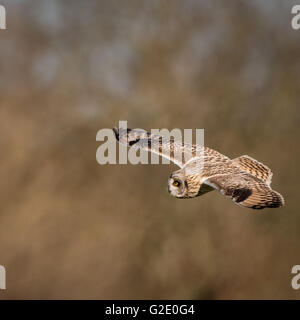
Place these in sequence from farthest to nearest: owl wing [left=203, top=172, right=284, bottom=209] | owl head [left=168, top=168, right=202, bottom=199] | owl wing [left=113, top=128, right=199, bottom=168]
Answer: owl wing [left=113, top=128, right=199, bottom=168], owl head [left=168, top=168, right=202, bottom=199], owl wing [left=203, top=172, right=284, bottom=209]

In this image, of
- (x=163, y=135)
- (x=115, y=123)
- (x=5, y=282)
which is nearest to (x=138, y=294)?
(x=5, y=282)

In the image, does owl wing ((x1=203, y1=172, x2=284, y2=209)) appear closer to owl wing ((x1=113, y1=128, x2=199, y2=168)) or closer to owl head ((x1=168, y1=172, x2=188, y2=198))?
owl head ((x1=168, y1=172, x2=188, y2=198))

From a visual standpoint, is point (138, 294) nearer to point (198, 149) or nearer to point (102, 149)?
point (102, 149)

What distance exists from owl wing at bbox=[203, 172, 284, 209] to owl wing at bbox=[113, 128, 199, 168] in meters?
0.80

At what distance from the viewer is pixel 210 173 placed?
11.5 feet

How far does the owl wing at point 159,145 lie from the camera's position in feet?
13.6

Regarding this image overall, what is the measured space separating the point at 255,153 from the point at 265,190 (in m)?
5.12

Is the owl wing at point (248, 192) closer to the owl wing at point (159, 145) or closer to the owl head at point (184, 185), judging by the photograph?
the owl head at point (184, 185)

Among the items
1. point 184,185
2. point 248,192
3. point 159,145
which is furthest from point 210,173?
point 159,145

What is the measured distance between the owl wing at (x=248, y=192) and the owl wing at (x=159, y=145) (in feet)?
2.63

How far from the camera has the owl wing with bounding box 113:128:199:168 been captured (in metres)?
4.15

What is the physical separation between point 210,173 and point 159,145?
0.95 metres

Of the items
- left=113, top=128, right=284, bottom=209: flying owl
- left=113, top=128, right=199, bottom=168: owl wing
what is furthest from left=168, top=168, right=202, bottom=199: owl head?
left=113, top=128, right=199, bottom=168: owl wing

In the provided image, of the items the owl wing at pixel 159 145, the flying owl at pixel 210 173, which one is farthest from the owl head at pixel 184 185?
the owl wing at pixel 159 145
